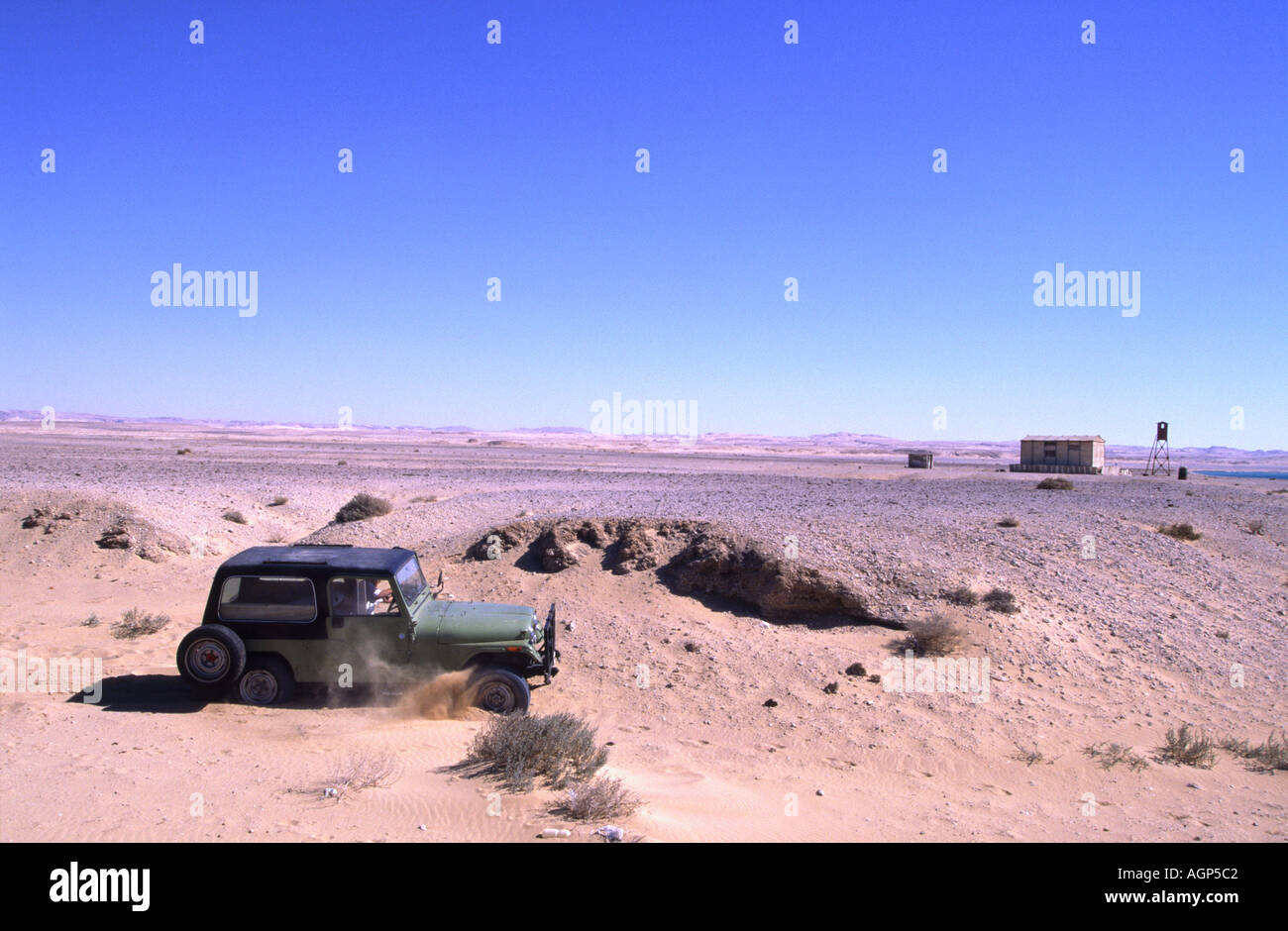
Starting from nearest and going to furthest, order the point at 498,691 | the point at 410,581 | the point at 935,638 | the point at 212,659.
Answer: the point at 212,659, the point at 498,691, the point at 410,581, the point at 935,638

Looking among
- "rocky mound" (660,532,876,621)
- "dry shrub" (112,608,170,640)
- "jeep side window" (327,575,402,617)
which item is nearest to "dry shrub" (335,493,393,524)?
"dry shrub" (112,608,170,640)

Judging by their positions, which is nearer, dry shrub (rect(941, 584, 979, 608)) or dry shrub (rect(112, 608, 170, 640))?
dry shrub (rect(112, 608, 170, 640))

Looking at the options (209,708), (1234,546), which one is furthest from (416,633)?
(1234,546)

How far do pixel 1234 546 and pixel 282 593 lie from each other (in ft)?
76.7

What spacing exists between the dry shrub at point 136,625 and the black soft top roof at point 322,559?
483 cm

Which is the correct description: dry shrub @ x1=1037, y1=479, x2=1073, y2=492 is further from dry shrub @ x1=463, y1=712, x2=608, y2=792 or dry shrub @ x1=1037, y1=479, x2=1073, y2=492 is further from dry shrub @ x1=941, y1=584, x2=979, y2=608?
dry shrub @ x1=463, y1=712, x2=608, y2=792

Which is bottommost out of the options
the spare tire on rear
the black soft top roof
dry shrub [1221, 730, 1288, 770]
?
dry shrub [1221, 730, 1288, 770]

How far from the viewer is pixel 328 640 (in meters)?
9.22

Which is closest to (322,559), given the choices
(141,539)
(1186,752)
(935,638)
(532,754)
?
(532,754)

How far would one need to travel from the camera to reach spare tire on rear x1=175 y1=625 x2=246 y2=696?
9.09 meters

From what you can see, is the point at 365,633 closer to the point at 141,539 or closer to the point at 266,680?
the point at 266,680

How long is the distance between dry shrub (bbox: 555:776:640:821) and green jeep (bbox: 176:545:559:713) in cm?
241

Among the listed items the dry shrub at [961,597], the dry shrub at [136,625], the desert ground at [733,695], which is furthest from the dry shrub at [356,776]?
the dry shrub at [961,597]

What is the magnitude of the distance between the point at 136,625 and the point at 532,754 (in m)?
9.42
